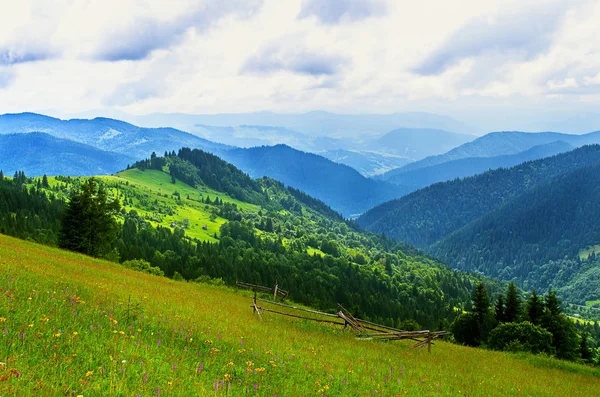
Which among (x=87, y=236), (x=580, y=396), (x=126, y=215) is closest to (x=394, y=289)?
(x=126, y=215)

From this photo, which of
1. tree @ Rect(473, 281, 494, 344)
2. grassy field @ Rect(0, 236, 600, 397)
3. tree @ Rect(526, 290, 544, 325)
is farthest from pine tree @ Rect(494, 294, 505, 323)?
grassy field @ Rect(0, 236, 600, 397)

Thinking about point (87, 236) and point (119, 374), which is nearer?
point (119, 374)

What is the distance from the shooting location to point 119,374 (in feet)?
28.6

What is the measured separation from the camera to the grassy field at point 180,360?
27.3 ft

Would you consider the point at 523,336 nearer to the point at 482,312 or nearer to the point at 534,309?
the point at 534,309

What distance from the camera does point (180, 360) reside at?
11203mm

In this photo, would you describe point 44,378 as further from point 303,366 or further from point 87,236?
point 87,236

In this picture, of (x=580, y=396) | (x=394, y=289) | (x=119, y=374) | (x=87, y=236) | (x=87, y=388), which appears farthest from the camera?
(x=394, y=289)

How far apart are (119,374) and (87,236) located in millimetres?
63895

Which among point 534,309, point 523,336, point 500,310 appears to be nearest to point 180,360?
point 523,336

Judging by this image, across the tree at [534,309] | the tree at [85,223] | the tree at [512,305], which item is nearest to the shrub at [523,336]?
the tree at [534,309]

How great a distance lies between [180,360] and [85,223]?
61.0 m

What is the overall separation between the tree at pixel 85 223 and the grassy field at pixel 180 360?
5040cm

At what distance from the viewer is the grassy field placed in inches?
327
